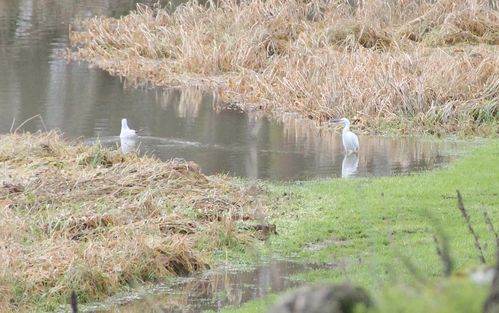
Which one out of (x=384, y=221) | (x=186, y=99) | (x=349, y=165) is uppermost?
(x=186, y=99)

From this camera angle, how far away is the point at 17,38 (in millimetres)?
33625

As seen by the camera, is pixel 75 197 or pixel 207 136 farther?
pixel 207 136

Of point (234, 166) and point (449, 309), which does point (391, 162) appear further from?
point (449, 309)

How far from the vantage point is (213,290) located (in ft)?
35.3

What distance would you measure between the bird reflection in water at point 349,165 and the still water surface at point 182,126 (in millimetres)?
15

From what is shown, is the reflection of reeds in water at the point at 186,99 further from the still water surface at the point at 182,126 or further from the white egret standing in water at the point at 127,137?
the white egret standing in water at the point at 127,137

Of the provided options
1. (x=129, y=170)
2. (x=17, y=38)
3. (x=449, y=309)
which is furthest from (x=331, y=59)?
(x=449, y=309)

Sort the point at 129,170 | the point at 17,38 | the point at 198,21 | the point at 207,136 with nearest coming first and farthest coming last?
the point at 129,170 → the point at 207,136 → the point at 198,21 → the point at 17,38

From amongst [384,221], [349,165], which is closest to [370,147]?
[349,165]

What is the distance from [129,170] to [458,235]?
4622 millimetres

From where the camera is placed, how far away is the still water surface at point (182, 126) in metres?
17.2

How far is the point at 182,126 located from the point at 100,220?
9.30m

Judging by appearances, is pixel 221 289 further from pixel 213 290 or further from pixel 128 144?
pixel 128 144

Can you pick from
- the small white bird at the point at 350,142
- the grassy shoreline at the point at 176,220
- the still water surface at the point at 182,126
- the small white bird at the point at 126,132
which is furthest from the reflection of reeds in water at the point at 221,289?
the small white bird at the point at 126,132
